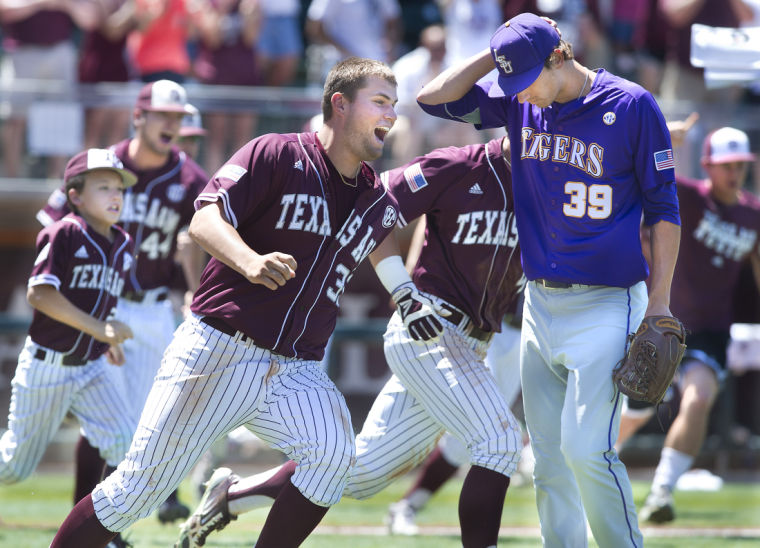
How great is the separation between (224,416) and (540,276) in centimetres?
150

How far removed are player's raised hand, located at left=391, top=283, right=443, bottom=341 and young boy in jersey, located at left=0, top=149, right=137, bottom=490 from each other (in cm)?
167

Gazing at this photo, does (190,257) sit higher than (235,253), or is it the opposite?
(235,253)

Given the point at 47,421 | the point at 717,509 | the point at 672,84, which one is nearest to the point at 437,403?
the point at 47,421

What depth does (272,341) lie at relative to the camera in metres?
4.50

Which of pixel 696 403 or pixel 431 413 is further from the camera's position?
pixel 696 403

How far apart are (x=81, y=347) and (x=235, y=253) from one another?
7.78 ft

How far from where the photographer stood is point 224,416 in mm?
4480

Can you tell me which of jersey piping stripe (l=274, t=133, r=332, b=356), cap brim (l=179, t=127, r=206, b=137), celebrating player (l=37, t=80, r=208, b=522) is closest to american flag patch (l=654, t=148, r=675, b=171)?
jersey piping stripe (l=274, t=133, r=332, b=356)

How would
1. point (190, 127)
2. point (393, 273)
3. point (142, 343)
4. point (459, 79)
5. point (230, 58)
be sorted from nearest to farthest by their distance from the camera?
1. point (459, 79)
2. point (393, 273)
3. point (142, 343)
4. point (190, 127)
5. point (230, 58)

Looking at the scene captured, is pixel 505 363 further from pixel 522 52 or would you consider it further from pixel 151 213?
pixel 522 52

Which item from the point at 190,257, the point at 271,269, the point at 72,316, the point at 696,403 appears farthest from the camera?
the point at 696,403

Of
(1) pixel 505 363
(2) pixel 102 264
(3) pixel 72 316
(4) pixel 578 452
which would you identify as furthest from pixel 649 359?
(2) pixel 102 264

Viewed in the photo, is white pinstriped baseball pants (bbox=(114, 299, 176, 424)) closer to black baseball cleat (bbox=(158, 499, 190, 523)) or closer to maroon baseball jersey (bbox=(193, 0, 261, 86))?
black baseball cleat (bbox=(158, 499, 190, 523))

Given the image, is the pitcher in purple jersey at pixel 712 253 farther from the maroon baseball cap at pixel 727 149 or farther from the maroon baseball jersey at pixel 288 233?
the maroon baseball jersey at pixel 288 233
